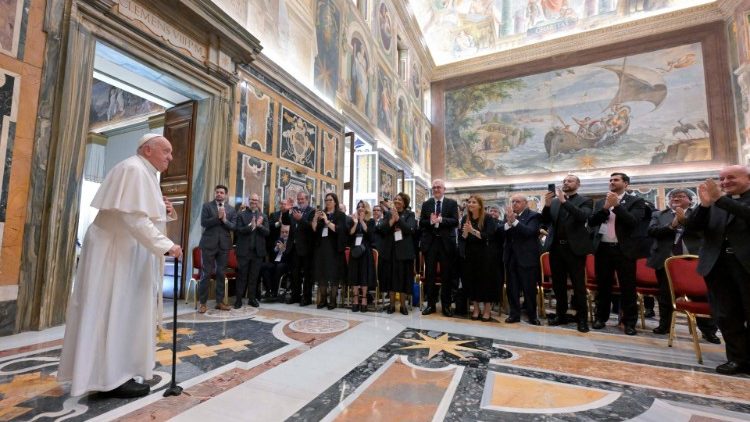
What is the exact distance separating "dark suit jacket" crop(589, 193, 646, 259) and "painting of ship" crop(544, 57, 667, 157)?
14.1 meters

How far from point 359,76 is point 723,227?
9.77m

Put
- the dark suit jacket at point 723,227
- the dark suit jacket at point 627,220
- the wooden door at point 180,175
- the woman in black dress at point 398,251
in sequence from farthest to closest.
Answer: the wooden door at point 180,175 → the woman in black dress at point 398,251 → the dark suit jacket at point 627,220 → the dark suit jacket at point 723,227

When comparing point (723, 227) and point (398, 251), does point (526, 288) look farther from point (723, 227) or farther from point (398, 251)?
point (723, 227)

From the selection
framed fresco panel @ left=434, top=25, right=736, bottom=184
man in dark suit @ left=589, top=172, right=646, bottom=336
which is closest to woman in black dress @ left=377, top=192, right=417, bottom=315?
man in dark suit @ left=589, top=172, right=646, bottom=336

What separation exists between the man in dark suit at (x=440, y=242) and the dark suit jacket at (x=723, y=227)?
2.60 metres

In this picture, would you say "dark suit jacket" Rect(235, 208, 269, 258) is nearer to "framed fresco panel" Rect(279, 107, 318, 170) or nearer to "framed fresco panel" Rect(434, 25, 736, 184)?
"framed fresco panel" Rect(279, 107, 318, 170)

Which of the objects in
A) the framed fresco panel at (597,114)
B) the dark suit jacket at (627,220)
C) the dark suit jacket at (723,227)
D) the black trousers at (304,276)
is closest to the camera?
the dark suit jacket at (723,227)

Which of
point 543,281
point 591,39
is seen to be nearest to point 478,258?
point 543,281

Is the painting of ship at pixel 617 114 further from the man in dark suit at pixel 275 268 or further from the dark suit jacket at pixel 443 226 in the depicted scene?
the man in dark suit at pixel 275 268

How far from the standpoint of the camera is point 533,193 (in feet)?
55.6

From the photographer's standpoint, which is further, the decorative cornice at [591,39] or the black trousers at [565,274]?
the decorative cornice at [591,39]

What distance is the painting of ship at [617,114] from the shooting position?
51.4 feet

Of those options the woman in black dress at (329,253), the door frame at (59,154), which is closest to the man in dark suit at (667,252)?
the woman in black dress at (329,253)

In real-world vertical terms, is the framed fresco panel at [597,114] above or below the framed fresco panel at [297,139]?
above
